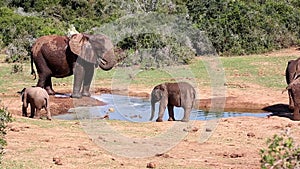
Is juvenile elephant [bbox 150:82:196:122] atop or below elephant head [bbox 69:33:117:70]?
below

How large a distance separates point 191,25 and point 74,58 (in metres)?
14.5

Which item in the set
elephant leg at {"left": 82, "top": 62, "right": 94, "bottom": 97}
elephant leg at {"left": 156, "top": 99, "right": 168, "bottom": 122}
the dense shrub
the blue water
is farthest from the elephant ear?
the dense shrub

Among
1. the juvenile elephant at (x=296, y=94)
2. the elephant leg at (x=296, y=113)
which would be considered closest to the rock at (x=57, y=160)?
the juvenile elephant at (x=296, y=94)

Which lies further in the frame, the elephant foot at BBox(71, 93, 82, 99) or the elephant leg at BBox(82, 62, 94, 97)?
the elephant leg at BBox(82, 62, 94, 97)

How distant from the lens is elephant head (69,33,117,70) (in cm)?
1586

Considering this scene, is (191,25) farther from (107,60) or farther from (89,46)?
(89,46)

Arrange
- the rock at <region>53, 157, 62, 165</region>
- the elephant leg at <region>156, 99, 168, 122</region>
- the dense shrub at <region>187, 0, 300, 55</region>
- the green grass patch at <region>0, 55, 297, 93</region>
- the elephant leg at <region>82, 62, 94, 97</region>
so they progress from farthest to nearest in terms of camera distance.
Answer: the dense shrub at <region>187, 0, 300, 55</region> < the green grass patch at <region>0, 55, 297, 93</region> < the elephant leg at <region>82, 62, 94, 97</region> < the elephant leg at <region>156, 99, 168, 122</region> < the rock at <region>53, 157, 62, 165</region>

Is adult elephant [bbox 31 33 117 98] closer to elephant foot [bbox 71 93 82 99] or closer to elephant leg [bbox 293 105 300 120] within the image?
elephant foot [bbox 71 93 82 99]

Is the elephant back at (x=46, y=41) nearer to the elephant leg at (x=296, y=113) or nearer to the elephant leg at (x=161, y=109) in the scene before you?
the elephant leg at (x=161, y=109)

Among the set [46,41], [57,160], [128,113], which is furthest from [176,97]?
[57,160]

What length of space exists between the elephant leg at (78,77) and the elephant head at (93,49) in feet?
0.72

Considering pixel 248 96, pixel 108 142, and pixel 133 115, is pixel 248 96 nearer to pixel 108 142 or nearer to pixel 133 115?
pixel 133 115

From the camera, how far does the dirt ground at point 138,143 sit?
8875 millimetres

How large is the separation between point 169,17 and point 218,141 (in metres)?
18.8
